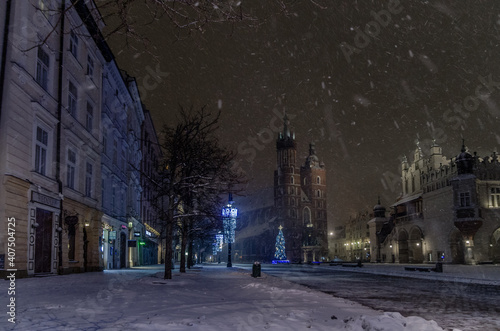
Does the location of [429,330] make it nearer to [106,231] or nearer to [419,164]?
[106,231]

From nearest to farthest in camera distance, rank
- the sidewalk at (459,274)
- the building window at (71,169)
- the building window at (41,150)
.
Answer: the building window at (41,150) → the sidewalk at (459,274) → the building window at (71,169)

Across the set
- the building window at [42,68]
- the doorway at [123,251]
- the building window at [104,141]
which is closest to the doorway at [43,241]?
the building window at [42,68]

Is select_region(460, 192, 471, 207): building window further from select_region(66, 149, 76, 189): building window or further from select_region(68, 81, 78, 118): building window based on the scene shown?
select_region(68, 81, 78, 118): building window

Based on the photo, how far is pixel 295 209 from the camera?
151875mm

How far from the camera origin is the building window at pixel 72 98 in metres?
23.0

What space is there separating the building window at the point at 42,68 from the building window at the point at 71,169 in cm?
423

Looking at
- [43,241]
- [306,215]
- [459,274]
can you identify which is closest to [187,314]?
[43,241]

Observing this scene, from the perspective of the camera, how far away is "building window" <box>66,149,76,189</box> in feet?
74.4

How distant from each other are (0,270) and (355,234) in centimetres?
12048

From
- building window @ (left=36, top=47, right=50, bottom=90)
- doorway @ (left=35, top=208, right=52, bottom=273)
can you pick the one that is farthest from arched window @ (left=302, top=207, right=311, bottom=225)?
building window @ (left=36, top=47, right=50, bottom=90)

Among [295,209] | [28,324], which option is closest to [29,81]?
[28,324]

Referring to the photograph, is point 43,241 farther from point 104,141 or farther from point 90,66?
point 104,141

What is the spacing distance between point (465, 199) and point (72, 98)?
139ft

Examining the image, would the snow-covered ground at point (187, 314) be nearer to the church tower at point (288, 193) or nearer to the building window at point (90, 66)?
the building window at point (90, 66)
